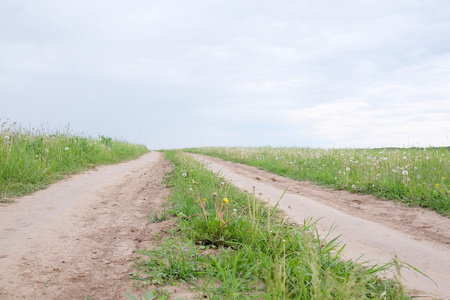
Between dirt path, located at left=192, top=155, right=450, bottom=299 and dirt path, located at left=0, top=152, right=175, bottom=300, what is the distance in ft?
7.87

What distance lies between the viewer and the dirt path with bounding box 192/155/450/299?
3328 millimetres

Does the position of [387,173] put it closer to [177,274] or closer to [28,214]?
[177,274]

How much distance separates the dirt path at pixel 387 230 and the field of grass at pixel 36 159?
16.0 feet

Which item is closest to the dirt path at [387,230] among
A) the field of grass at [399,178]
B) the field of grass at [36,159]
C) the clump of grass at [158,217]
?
the field of grass at [399,178]

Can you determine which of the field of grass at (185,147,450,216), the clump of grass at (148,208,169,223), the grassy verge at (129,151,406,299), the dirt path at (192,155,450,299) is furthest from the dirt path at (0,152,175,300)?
the field of grass at (185,147,450,216)

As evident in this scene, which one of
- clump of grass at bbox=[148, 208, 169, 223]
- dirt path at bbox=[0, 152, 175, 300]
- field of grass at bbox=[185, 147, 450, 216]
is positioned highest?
field of grass at bbox=[185, 147, 450, 216]

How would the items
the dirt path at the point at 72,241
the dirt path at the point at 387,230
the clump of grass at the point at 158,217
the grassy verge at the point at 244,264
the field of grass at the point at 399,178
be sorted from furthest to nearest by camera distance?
the field of grass at the point at 399,178 < the clump of grass at the point at 158,217 < the dirt path at the point at 387,230 < the dirt path at the point at 72,241 < the grassy verge at the point at 244,264

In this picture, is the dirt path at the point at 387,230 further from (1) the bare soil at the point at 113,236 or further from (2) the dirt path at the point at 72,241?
(2) the dirt path at the point at 72,241

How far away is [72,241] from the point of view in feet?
11.6

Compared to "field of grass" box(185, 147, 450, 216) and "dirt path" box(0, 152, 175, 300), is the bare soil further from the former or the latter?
"field of grass" box(185, 147, 450, 216)

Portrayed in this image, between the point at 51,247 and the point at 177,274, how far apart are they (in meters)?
1.54

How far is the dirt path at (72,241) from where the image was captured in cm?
261

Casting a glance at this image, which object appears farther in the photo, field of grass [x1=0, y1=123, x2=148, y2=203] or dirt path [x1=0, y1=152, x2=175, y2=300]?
field of grass [x1=0, y1=123, x2=148, y2=203]

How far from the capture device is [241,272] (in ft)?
9.20
